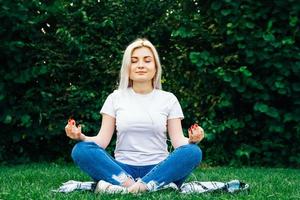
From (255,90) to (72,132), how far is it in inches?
129

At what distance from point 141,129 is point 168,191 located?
0.48 m

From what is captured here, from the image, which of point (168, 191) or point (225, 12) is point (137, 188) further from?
point (225, 12)

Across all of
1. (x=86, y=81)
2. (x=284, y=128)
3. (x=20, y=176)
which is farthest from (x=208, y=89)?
(x=20, y=176)

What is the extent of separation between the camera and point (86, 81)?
277 inches

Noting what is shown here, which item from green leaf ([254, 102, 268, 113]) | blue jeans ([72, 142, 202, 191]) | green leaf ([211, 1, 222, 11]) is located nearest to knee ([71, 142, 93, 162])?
blue jeans ([72, 142, 202, 191])

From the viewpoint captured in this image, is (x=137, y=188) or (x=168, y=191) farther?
(x=168, y=191)

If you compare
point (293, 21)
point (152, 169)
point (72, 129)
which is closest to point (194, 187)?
point (152, 169)

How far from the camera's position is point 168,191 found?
4.04 m

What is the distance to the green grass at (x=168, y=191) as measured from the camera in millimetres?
3779

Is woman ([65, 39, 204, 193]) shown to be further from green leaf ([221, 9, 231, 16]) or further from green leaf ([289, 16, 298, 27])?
green leaf ([289, 16, 298, 27])

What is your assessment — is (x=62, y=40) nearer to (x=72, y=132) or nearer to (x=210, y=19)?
(x=210, y=19)

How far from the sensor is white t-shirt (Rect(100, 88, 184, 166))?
424 centimetres

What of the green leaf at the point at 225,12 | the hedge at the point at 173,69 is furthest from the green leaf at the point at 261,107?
the green leaf at the point at 225,12

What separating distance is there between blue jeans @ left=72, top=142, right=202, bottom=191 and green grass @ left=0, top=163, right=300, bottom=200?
10cm
